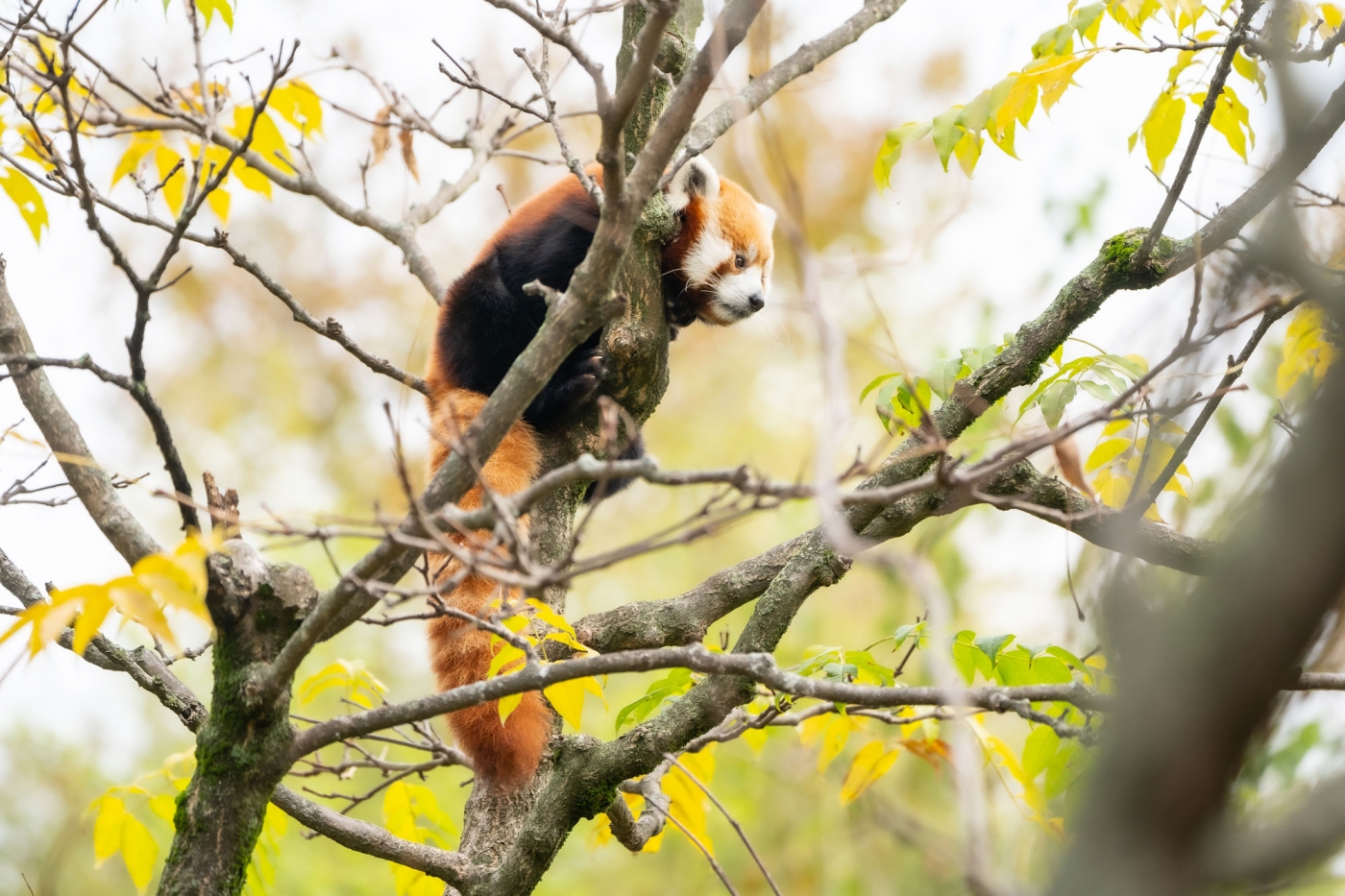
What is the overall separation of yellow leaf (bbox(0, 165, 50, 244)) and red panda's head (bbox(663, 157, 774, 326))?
2029 mm

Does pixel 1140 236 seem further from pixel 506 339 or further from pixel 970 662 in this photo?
pixel 506 339

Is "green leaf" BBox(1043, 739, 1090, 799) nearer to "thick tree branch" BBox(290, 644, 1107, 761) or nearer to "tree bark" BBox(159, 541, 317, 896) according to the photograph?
"thick tree branch" BBox(290, 644, 1107, 761)

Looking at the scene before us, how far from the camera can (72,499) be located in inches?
81.9

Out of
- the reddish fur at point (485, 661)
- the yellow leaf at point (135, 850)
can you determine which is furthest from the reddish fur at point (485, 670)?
the yellow leaf at point (135, 850)

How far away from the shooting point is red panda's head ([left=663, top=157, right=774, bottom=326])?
3.68 m

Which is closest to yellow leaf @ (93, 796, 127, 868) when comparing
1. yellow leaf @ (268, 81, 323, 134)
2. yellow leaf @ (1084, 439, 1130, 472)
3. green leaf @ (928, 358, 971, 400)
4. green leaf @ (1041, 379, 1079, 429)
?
yellow leaf @ (268, 81, 323, 134)

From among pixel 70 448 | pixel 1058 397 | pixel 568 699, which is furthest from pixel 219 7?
pixel 1058 397

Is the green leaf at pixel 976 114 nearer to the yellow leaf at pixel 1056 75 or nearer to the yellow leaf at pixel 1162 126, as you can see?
the yellow leaf at pixel 1056 75

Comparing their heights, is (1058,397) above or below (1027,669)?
above

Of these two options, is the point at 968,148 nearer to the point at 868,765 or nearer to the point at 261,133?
the point at 868,765

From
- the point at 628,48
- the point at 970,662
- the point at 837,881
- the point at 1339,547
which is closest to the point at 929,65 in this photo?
the point at 837,881

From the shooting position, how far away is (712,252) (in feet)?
12.2

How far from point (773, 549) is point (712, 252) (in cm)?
168

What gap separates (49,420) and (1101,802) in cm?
164
